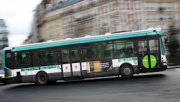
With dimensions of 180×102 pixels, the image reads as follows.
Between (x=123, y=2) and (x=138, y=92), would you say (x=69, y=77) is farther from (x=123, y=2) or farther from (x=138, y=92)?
(x=123, y=2)

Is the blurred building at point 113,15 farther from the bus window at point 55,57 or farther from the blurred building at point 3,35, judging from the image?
the bus window at point 55,57

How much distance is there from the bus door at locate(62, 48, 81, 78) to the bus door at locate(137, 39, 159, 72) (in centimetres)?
376

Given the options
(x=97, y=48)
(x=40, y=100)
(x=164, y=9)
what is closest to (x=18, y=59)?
(x=97, y=48)

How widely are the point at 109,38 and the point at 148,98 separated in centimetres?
843

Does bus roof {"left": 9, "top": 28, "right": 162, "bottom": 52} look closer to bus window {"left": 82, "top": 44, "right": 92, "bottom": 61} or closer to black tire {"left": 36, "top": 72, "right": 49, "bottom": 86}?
bus window {"left": 82, "top": 44, "right": 92, "bottom": 61}

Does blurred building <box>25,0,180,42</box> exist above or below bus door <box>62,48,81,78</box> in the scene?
above

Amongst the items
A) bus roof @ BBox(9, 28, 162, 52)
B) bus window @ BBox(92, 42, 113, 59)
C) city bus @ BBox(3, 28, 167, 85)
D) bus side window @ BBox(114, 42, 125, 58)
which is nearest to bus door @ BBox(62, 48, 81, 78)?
city bus @ BBox(3, 28, 167, 85)

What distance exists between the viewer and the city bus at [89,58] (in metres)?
18.4

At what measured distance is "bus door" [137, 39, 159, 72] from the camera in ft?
59.8

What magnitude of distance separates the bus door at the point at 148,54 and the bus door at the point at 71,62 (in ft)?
12.3

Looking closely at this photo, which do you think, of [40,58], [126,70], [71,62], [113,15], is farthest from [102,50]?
[113,15]

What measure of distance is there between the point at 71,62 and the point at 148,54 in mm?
4662

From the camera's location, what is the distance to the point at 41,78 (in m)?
20.2

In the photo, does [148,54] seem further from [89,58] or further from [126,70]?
[89,58]
